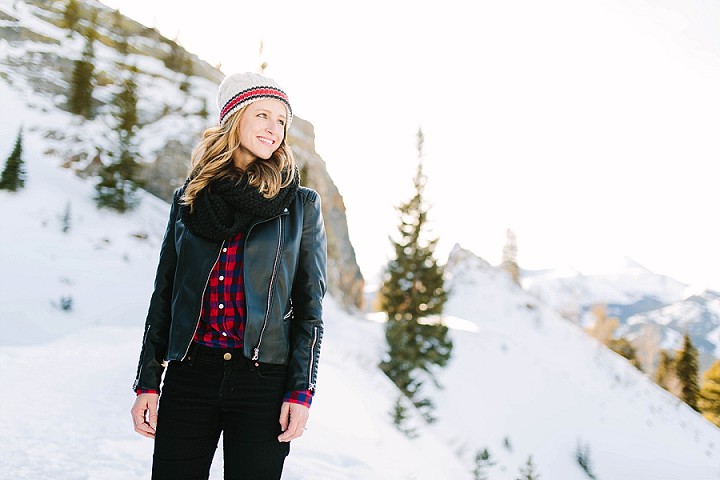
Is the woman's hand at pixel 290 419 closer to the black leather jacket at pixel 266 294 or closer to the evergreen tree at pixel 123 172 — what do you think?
the black leather jacket at pixel 266 294

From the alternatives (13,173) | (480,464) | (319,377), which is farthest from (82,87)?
(480,464)

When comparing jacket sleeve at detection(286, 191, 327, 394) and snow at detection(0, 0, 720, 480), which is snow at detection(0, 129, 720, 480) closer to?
snow at detection(0, 0, 720, 480)

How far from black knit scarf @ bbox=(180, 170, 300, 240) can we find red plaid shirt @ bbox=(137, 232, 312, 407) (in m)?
0.07

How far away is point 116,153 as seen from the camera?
1791 centimetres

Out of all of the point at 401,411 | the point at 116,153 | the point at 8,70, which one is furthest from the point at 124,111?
the point at 401,411

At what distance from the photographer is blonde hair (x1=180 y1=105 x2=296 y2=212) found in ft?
6.28

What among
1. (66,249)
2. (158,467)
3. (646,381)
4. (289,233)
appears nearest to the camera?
(158,467)

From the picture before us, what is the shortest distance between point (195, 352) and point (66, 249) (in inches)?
577

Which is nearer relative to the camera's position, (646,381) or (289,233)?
(289,233)

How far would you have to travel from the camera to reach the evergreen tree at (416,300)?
728 inches

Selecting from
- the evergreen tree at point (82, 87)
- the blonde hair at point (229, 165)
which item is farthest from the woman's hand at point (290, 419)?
the evergreen tree at point (82, 87)

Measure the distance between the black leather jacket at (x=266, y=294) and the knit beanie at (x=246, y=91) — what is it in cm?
40

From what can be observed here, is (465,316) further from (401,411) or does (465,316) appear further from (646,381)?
(401,411)

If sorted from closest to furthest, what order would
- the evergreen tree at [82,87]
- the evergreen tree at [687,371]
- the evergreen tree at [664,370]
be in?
the evergreen tree at [82,87]
the evergreen tree at [687,371]
the evergreen tree at [664,370]
